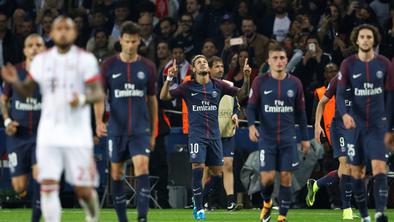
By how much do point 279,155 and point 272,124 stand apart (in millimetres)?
454

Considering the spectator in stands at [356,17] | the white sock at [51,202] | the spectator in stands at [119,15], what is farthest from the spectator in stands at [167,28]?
the white sock at [51,202]

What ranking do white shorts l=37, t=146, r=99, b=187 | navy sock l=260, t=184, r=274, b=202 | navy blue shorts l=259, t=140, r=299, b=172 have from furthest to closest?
navy sock l=260, t=184, r=274, b=202
navy blue shorts l=259, t=140, r=299, b=172
white shorts l=37, t=146, r=99, b=187

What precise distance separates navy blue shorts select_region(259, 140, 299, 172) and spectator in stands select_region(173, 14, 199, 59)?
31.0ft

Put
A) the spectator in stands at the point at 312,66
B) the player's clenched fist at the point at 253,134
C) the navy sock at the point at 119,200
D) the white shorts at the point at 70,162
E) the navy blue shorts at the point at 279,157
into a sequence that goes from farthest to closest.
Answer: the spectator in stands at the point at 312,66, the navy blue shorts at the point at 279,157, the player's clenched fist at the point at 253,134, the navy sock at the point at 119,200, the white shorts at the point at 70,162

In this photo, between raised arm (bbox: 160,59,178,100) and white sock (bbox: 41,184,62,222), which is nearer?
white sock (bbox: 41,184,62,222)

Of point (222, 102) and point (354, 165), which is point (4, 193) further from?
point (354, 165)

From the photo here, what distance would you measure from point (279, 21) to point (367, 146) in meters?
9.95

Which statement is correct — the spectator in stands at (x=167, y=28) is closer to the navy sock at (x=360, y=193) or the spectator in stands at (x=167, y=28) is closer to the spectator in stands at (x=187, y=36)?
the spectator in stands at (x=187, y=36)

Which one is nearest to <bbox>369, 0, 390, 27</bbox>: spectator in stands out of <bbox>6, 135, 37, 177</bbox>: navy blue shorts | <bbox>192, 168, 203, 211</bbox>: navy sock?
<bbox>192, 168, 203, 211</bbox>: navy sock

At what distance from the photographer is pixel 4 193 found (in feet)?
84.3

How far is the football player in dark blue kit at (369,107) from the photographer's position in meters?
17.2

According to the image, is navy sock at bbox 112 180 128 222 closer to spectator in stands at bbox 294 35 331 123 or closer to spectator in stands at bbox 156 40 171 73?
spectator in stands at bbox 294 35 331 123

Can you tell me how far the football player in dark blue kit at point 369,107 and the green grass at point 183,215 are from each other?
142 inches

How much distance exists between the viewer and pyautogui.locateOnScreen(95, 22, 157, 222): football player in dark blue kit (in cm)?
1683
